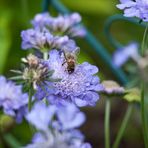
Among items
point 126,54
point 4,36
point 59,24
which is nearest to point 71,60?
point 59,24

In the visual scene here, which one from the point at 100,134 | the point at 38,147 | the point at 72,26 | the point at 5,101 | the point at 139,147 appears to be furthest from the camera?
the point at 100,134

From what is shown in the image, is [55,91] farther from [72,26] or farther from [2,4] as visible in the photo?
[2,4]

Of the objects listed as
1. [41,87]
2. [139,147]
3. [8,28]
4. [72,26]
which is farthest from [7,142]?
[139,147]

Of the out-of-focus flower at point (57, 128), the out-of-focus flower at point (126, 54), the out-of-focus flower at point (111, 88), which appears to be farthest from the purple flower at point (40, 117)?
the out-of-focus flower at point (126, 54)

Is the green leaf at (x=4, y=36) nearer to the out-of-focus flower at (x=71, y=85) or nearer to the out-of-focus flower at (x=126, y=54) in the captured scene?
the out-of-focus flower at (x=126, y=54)

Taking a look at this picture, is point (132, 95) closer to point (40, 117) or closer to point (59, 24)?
point (59, 24)

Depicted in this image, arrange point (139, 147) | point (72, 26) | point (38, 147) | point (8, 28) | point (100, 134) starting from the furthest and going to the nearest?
point (100, 134)
point (139, 147)
point (8, 28)
point (72, 26)
point (38, 147)

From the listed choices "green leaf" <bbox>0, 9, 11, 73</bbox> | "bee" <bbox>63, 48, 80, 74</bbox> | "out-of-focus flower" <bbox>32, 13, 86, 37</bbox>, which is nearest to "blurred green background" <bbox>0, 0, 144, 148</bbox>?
"green leaf" <bbox>0, 9, 11, 73</bbox>
